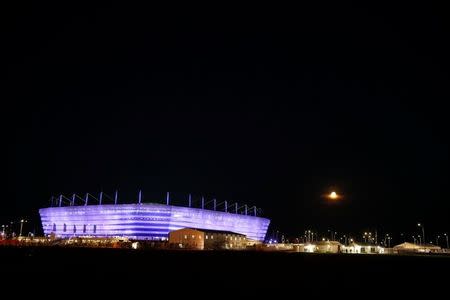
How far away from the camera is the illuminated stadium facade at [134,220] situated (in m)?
157

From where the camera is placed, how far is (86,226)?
169500 millimetres

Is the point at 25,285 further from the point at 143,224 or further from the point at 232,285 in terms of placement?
the point at 143,224

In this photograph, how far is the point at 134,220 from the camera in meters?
157

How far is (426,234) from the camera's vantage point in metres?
195

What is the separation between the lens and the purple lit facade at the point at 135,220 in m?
157

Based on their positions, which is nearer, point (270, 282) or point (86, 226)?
point (270, 282)

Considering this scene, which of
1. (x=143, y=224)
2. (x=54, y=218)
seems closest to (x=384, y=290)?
(x=143, y=224)

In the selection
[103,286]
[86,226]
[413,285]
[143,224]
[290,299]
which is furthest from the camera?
[86,226]

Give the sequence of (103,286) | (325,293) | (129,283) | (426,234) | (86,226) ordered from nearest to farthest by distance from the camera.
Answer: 1. (325,293)
2. (103,286)
3. (129,283)
4. (86,226)
5. (426,234)

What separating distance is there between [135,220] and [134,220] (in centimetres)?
40

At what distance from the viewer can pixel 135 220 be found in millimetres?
157000

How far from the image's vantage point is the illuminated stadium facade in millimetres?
157000

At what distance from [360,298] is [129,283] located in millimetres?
10594

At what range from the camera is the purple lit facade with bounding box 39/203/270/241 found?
157 m
